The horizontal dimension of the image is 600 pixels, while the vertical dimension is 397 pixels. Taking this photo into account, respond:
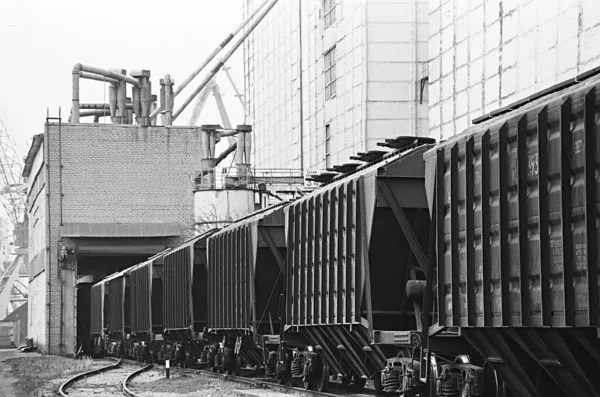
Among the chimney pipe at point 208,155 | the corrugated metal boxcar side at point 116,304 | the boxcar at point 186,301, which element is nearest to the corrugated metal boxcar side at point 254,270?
the boxcar at point 186,301

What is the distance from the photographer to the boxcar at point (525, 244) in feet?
33.8

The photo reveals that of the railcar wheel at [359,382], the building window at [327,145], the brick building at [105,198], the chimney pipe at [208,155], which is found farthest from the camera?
the building window at [327,145]

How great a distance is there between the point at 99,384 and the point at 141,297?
33.7 ft

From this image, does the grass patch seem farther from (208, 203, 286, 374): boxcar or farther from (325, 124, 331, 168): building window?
(325, 124, 331, 168): building window

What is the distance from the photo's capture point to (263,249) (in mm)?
23484

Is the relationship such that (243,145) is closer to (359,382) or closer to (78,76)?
(78,76)

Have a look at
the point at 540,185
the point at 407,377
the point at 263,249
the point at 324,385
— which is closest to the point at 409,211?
the point at 407,377

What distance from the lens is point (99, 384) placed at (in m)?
30.0

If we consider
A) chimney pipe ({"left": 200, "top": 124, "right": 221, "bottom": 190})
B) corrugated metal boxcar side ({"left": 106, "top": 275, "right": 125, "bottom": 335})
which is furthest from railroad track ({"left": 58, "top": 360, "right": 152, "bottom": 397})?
chimney pipe ({"left": 200, "top": 124, "right": 221, "bottom": 190})

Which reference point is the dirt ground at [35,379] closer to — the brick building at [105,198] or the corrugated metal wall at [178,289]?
the corrugated metal wall at [178,289]

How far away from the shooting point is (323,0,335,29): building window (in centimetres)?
6262

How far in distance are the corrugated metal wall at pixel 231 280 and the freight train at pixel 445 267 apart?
0.22ft

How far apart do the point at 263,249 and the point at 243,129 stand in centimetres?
4202

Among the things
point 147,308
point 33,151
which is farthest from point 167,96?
point 147,308
